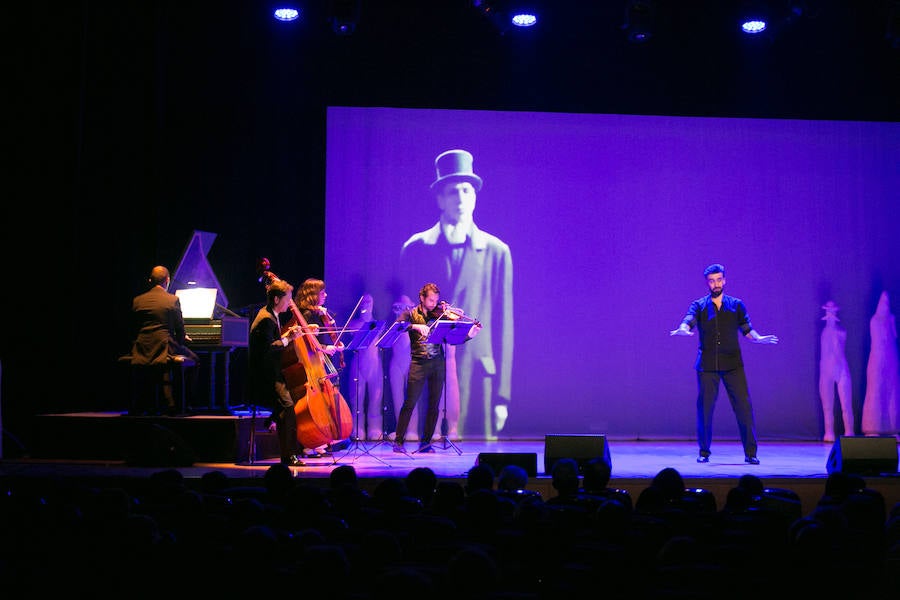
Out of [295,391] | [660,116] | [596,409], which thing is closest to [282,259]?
[295,391]

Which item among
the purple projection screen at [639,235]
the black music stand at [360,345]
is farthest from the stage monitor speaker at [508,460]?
the purple projection screen at [639,235]

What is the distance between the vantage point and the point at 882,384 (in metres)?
10.1

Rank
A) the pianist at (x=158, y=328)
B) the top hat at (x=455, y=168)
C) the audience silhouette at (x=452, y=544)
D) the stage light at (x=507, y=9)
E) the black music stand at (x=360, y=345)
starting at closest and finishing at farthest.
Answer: the audience silhouette at (x=452, y=544) < the pianist at (x=158, y=328) < the black music stand at (x=360, y=345) < the stage light at (x=507, y=9) < the top hat at (x=455, y=168)

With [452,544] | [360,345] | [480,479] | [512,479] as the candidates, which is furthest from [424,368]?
[452,544]

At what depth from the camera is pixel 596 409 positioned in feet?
33.5

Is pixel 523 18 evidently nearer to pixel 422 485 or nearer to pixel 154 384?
pixel 154 384

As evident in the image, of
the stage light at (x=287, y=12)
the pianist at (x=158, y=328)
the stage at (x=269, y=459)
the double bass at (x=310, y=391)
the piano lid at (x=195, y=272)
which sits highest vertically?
the stage light at (x=287, y=12)

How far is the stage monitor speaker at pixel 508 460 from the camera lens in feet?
18.6

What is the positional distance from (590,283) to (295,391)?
14.7 ft

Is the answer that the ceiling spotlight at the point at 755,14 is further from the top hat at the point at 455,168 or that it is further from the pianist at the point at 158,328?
the pianist at the point at 158,328

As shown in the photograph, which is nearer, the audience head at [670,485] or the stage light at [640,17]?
the audience head at [670,485]

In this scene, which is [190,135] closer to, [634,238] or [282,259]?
[282,259]

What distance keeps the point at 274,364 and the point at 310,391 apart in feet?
1.18

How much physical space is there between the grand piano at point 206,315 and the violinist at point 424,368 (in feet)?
5.17
